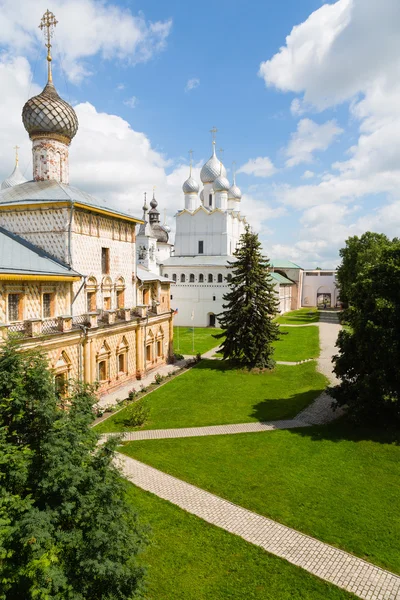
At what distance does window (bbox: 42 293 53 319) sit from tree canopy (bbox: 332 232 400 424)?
11649 millimetres

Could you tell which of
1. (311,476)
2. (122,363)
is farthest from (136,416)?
(311,476)

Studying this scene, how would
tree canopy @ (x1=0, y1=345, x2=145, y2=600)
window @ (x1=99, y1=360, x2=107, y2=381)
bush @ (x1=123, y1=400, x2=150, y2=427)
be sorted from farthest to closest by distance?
window @ (x1=99, y1=360, x2=107, y2=381) → bush @ (x1=123, y1=400, x2=150, y2=427) → tree canopy @ (x1=0, y1=345, x2=145, y2=600)

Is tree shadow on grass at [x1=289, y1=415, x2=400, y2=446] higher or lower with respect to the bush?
lower

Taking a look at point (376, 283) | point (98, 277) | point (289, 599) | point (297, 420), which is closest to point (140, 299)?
point (98, 277)

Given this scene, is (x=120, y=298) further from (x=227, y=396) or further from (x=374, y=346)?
(x=374, y=346)

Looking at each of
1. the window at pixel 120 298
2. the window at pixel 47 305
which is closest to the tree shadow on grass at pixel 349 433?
the window at pixel 47 305

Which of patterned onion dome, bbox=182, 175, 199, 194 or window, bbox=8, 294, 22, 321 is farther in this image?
patterned onion dome, bbox=182, 175, 199, 194

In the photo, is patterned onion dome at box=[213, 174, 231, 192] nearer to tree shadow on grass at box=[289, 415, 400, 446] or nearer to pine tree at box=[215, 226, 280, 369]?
pine tree at box=[215, 226, 280, 369]

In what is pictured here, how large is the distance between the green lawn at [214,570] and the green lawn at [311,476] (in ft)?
4.64

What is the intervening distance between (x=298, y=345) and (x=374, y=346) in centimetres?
2035

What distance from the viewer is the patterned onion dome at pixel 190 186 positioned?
4906 cm

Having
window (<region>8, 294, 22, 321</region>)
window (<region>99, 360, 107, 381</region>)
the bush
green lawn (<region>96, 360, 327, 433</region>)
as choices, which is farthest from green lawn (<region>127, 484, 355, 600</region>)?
window (<region>99, 360, 107, 381</region>)

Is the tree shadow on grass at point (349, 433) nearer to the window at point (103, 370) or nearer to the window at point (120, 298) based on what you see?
the window at point (103, 370)

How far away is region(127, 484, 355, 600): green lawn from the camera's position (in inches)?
306
